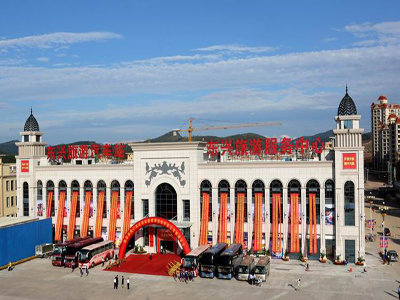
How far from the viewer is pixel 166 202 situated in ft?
195

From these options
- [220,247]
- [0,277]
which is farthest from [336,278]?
[0,277]

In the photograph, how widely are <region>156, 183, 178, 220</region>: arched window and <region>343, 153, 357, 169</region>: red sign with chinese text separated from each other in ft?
75.7

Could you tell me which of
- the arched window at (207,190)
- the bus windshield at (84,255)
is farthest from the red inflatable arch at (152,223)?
the arched window at (207,190)

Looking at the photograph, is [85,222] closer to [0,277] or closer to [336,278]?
[0,277]

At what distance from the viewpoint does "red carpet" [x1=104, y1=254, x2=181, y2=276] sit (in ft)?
165

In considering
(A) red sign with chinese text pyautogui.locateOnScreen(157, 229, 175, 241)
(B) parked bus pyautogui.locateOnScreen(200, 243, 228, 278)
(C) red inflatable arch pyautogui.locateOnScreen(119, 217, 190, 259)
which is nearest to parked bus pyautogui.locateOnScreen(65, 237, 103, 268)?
(C) red inflatable arch pyautogui.locateOnScreen(119, 217, 190, 259)

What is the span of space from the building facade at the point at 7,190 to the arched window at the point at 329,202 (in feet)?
193

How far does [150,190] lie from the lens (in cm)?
5981

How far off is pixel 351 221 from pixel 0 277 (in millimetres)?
42190

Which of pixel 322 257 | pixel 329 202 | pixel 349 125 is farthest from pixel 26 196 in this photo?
pixel 349 125

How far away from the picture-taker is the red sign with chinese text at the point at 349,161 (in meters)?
52.7

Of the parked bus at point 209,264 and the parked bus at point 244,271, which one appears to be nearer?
the parked bus at point 244,271

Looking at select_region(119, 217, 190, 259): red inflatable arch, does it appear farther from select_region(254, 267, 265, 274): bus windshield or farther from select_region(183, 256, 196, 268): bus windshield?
select_region(254, 267, 265, 274): bus windshield

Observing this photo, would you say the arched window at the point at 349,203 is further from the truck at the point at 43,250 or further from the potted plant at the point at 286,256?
the truck at the point at 43,250
